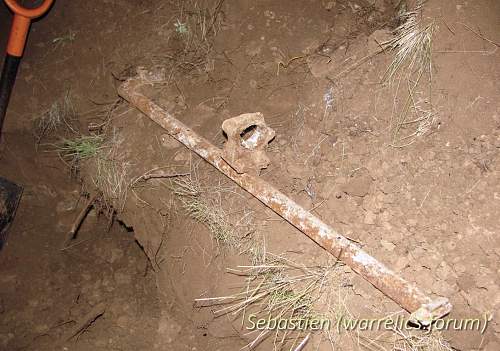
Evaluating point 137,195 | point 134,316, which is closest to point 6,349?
point 134,316

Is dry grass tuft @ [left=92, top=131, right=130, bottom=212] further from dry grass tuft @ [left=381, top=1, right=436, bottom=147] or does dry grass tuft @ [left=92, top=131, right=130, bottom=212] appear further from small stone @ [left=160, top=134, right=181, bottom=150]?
dry grass tuft @ [left=381, top=1, right=436, bottom=147]

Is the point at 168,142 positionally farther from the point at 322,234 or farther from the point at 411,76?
the point at 411,76

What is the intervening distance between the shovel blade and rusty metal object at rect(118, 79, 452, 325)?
3.96ft

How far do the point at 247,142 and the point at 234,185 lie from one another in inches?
11.6

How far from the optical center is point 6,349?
7.90 ft

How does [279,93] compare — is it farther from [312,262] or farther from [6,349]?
[6,349]

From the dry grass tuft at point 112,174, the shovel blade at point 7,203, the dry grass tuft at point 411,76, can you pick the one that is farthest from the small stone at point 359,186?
the shovel blade at point 7,203

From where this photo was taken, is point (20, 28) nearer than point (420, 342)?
No

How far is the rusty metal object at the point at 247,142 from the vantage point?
1.95 m

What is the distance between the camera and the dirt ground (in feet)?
6.03

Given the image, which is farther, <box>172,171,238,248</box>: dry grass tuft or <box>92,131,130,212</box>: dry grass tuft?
<box>92,131,130,212</box>: dry grass tuft

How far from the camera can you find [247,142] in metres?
2.08

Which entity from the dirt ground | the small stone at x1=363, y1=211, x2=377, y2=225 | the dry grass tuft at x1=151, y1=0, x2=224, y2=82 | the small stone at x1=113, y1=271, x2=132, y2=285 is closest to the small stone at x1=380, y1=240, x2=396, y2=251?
the dirt ground

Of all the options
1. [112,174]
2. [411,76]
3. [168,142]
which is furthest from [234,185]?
[411,76]
